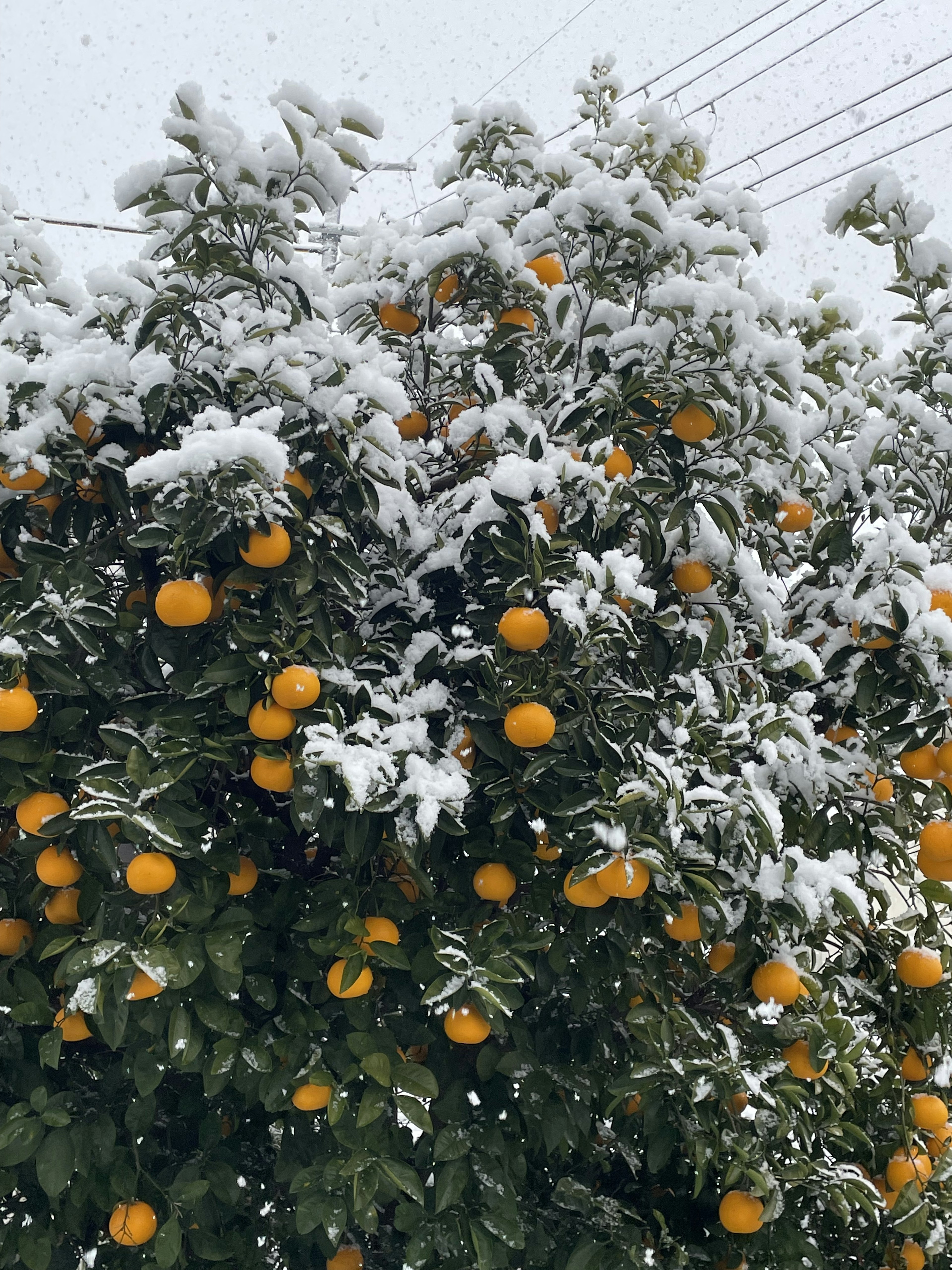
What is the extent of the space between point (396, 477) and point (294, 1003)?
2.85 ft

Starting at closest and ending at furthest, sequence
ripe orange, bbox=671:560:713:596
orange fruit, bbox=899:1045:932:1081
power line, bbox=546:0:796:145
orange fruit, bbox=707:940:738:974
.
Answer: ripe orange, bbox=671:560:713:596 < orange fruit, bbox=707:940:738:974 < orange fruit, bbox=899:1045:932:1081 < power line, bbox=546:0:796:145

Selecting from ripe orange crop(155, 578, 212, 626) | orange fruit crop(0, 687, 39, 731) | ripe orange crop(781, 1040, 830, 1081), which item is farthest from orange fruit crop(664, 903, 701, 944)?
orange fruit crop(0, 687, 39, 731)

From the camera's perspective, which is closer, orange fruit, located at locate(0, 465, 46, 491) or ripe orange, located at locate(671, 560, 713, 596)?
orange fruit, located at locate(0, 465, 46, 491)

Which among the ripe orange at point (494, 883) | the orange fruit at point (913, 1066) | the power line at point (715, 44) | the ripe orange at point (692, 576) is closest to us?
the ripe orange at point (494, 883)

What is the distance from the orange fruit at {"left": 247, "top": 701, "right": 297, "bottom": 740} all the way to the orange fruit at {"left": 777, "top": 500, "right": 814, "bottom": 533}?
3.27 feet

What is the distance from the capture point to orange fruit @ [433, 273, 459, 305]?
5.88 ft

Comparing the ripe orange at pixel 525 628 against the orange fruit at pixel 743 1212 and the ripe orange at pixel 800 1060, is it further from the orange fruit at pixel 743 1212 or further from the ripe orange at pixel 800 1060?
the orange fruit at pixel 743 1212

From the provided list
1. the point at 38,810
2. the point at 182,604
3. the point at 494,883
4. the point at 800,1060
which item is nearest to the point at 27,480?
the point at 182,604

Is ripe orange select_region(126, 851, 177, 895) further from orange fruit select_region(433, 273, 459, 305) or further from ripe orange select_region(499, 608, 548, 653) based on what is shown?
orange fruit select_region(433, 273, 459, 305)

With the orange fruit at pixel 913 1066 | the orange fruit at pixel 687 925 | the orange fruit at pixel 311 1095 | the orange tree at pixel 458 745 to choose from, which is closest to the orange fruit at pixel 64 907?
the orange tree at pixel 458 745

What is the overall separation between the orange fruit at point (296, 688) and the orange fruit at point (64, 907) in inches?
21.7

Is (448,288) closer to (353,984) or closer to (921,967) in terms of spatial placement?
(353,984)

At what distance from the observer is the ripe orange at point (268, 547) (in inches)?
55.0

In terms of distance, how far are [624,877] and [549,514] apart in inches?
22.8
